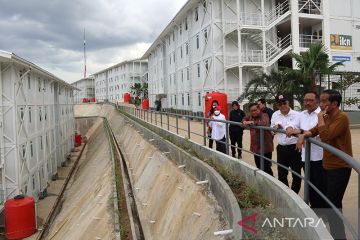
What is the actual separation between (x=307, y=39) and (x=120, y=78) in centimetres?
5720

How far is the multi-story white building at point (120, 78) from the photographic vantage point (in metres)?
74.8

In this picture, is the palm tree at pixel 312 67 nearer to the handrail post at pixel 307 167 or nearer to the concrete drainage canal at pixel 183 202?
the concrete drainage canal at pixel 183 202

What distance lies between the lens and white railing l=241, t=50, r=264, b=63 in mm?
26109

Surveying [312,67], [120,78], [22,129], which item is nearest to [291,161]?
[22,129]

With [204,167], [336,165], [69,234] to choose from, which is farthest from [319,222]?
[69,234]

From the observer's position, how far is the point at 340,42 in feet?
86.9

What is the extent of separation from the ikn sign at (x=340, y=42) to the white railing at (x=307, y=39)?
1.04 metres

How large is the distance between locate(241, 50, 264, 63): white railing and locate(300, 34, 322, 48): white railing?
359 cm

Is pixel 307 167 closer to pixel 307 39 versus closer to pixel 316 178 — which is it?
pixel 316 178

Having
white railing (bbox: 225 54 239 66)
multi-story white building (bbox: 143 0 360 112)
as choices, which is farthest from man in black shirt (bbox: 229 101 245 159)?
white railing (bbox: 225 54 239 66)

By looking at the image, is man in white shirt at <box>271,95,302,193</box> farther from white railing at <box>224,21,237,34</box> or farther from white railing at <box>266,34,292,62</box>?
white railing at <box>224,21,237,34</box>

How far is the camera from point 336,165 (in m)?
3.71

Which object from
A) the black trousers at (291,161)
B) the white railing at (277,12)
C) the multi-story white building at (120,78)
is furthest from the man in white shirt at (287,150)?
the multi-story white building at (120,78)

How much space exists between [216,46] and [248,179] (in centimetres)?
2141
